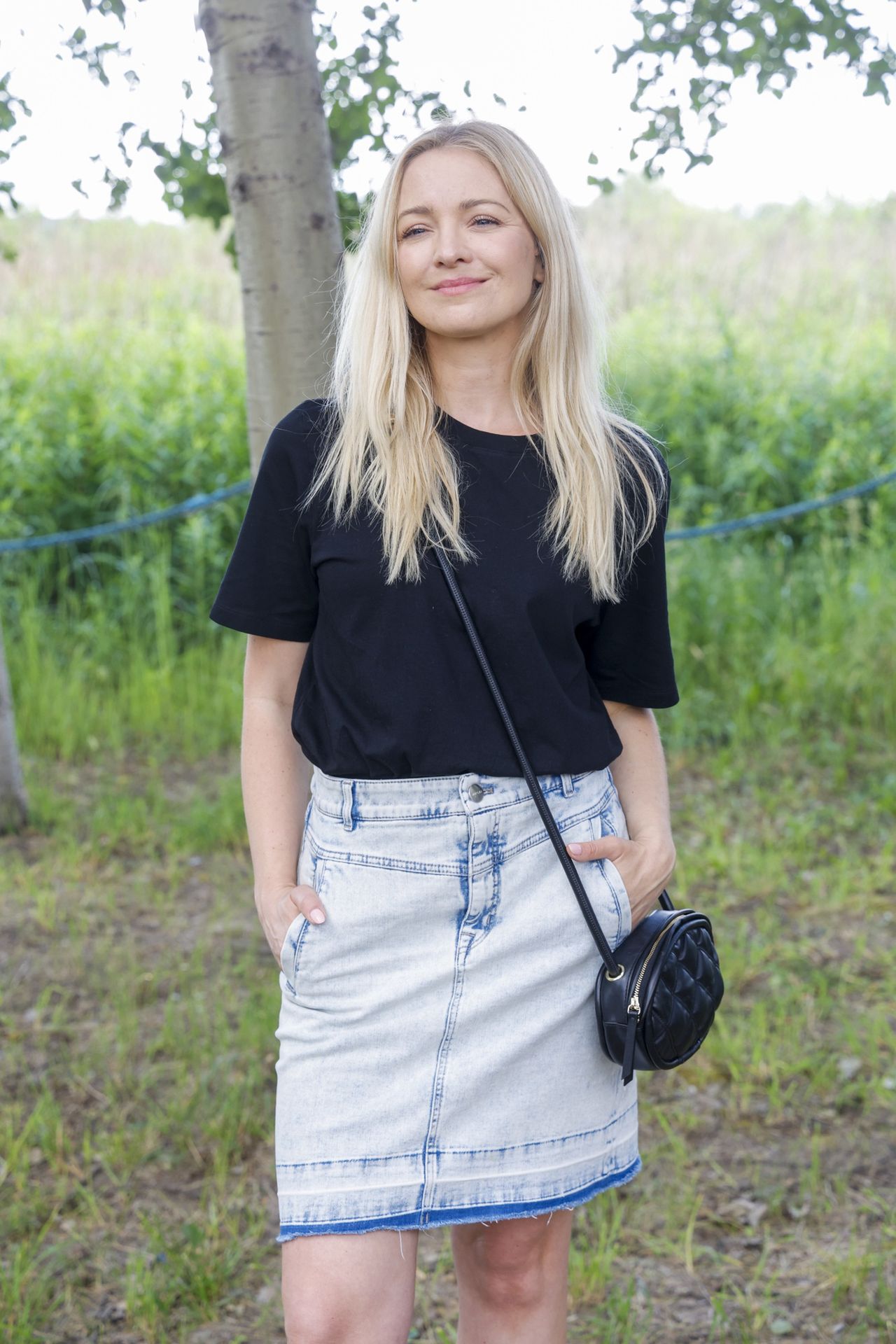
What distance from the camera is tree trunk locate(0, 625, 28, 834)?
4359 mm

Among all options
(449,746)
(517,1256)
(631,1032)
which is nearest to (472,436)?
(449,746)

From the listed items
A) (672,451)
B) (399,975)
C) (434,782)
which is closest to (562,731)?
(434,782)

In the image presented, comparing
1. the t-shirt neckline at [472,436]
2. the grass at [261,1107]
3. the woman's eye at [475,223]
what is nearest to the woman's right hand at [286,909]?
the t-shirt neckline at [472,436]

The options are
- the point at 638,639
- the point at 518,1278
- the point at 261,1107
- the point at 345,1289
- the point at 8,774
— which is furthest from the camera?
the point at 8,774

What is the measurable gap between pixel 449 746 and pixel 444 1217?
2.02ft

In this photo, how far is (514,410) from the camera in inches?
74.0

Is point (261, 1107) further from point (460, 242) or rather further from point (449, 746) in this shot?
point (460, 242)

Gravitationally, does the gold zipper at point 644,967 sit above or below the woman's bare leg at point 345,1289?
above

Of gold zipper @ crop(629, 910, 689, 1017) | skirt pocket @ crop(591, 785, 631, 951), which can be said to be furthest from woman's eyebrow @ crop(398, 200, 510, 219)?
gold zipper @ crop(629, 910, 689, 1017)

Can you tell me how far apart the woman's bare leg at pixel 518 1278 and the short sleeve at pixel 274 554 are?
91cm

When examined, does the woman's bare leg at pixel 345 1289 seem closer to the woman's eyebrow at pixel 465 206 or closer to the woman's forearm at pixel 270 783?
the woman's forearm at pixel 270 783

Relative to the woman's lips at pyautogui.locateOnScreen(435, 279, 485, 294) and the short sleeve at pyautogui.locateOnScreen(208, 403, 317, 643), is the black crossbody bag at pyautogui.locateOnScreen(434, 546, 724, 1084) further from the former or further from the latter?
the woman's lips at pyautogui.locateOnScreen(435, 279, 485, 294)

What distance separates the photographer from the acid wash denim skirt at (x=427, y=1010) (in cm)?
166

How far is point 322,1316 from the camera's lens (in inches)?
63.1
